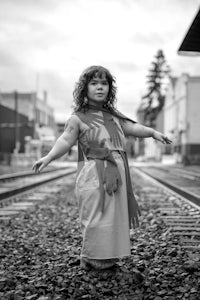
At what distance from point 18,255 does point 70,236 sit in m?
→ 1.05

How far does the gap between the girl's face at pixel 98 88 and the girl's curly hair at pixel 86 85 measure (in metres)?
0.03

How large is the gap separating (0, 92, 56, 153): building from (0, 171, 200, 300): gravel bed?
33.1 m

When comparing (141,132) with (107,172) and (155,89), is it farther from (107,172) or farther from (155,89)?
(155,89)

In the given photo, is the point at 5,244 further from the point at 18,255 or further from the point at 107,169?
the point at 107,169

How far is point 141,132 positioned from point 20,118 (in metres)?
50.4

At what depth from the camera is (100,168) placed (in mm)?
3270

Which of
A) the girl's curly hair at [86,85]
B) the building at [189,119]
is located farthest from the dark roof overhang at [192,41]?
the building at [189,119]

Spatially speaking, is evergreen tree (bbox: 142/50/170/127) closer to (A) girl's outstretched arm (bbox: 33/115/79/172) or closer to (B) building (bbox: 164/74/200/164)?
(B) building (bbox: 164/74/200/164)

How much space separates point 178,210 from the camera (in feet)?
24.2

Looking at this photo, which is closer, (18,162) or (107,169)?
(107,169)

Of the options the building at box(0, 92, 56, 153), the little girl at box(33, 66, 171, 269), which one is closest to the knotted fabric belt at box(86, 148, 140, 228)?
the little girl at box(33, 66, 171, 269)

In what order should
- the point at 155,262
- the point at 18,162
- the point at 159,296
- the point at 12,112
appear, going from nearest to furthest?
the point at 159,296 < the point at 155,262 < the point at 18,162 < the point at 12,112

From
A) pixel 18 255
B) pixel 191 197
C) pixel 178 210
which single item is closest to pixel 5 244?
pixel 18 255

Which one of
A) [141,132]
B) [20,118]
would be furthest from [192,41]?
[20,118]
